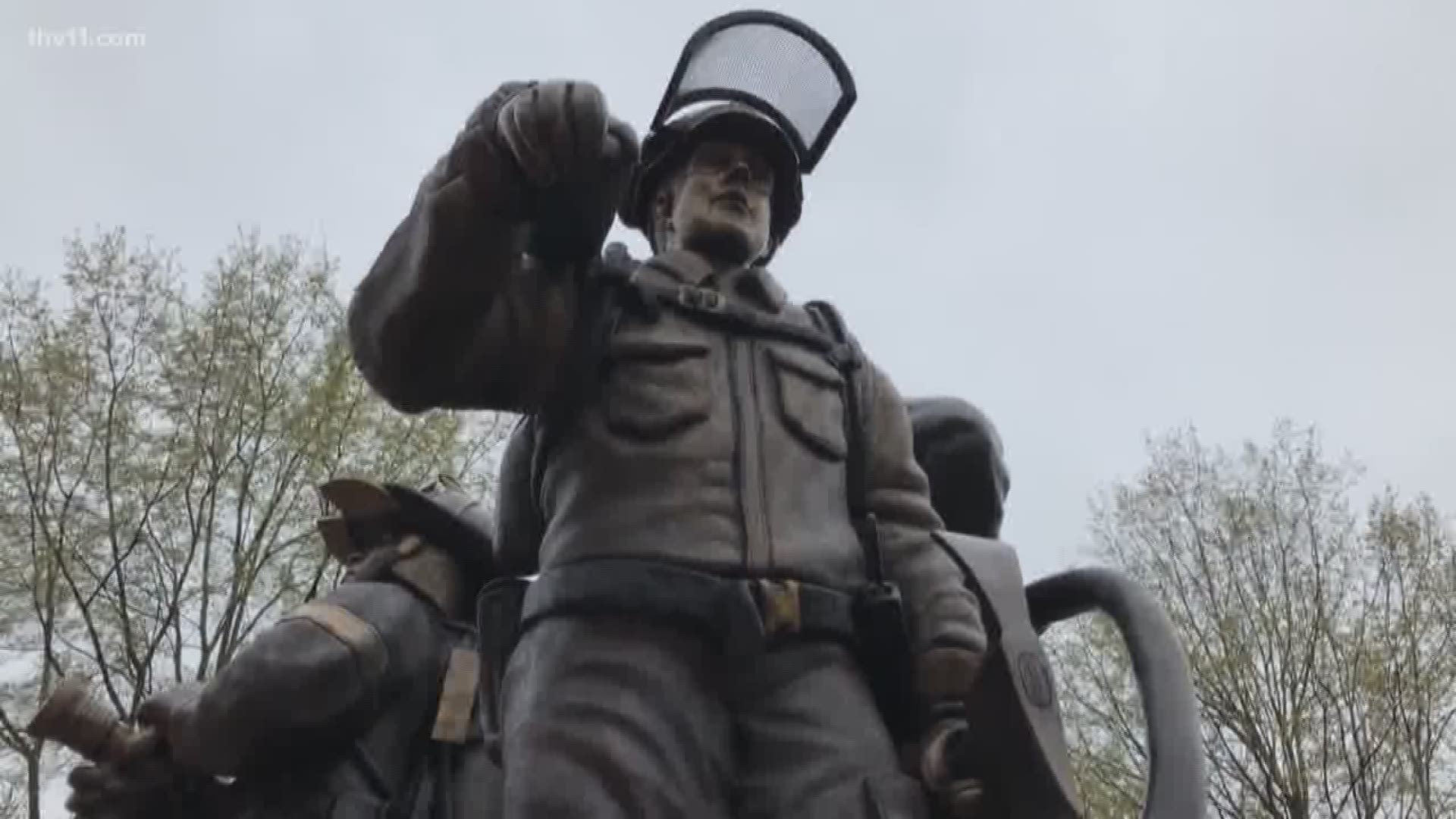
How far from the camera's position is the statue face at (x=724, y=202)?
276 centimetres

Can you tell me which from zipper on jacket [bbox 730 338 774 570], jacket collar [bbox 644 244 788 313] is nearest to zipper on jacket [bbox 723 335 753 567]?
zipper on jacket [bbox 730 338 774 570]

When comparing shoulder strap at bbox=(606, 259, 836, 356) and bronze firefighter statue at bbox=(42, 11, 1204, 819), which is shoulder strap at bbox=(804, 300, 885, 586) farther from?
shoulder strap at bbox=(606, 259, 836, 356)

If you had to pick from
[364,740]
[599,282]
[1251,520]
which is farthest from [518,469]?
[1251,520]

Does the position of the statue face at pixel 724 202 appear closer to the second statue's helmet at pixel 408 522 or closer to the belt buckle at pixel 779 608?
the belt buckle at pixel 779 608

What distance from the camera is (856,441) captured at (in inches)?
104

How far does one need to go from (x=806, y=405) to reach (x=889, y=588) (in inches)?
13.2

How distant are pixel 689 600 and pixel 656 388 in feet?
1.26

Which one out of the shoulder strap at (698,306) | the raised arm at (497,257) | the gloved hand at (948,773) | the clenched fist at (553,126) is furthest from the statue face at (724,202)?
the gloved hand at (948,773)

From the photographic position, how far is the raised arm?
7.08ft

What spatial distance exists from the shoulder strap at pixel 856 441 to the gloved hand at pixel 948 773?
27 centimetres

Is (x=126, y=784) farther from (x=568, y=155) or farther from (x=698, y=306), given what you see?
(x=568, y=155)

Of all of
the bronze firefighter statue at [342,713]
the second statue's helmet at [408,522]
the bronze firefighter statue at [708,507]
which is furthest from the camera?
the second statue's helmet at [408,522]

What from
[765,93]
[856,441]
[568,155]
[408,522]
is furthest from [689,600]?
[408,522]

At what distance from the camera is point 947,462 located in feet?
10.5
